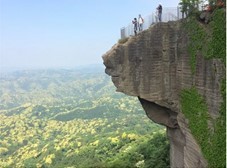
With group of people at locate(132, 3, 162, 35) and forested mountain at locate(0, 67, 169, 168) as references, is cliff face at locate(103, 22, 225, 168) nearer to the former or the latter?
group of people at locate(132, 3, 162, 35)

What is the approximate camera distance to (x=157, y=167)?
22.4 metres

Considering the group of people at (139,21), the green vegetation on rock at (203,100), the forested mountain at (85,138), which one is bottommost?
the forested mountain at (85,138)

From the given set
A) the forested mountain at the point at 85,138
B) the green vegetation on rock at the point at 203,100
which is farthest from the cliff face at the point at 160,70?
the forested mountain at the point at 85,138

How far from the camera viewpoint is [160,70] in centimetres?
1532

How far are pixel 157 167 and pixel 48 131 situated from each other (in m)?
98.6

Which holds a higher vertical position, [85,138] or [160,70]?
[160,70]

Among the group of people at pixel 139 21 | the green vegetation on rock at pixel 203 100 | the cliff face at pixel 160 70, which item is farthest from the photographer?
the group of people at pixel 139 21

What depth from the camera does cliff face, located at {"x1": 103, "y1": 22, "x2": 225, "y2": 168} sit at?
1436 cm

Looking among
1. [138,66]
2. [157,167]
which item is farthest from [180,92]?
[157,167]

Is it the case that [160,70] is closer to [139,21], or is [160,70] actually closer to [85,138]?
[139,21]

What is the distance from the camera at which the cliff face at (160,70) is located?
47.1 feet

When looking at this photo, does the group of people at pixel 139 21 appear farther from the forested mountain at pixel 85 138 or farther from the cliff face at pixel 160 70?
the forested mountain at pixel 85 138

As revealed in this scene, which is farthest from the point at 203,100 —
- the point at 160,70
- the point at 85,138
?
the point at 85,138

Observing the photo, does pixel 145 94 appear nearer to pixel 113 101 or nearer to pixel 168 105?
pixel 168 105
